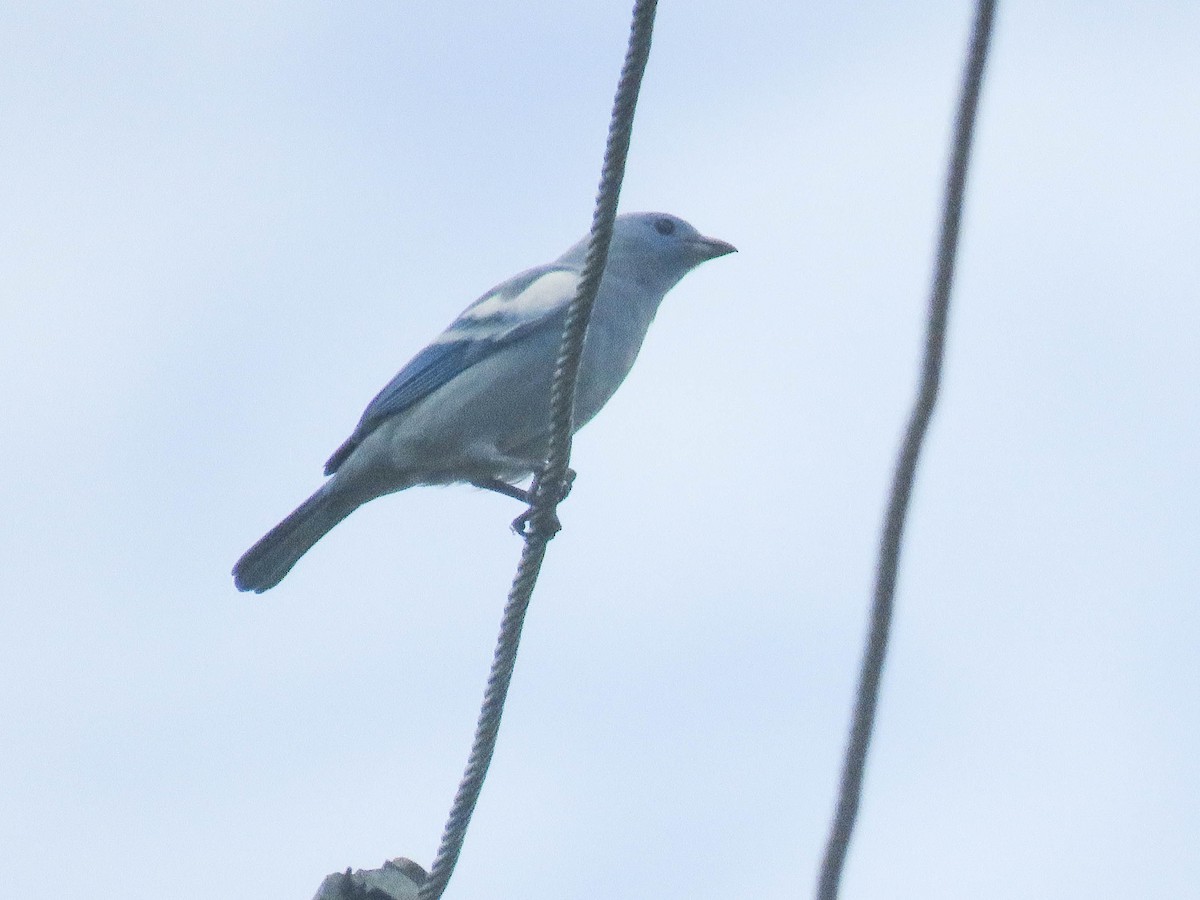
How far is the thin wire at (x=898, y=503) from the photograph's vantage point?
1511 mm

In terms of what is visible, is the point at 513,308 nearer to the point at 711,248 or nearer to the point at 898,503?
the point at 711,248

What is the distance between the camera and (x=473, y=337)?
745cm

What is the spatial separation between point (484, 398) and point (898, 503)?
5.57 metres

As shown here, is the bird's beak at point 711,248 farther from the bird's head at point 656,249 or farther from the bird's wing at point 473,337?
the bird's wing at point 473,337

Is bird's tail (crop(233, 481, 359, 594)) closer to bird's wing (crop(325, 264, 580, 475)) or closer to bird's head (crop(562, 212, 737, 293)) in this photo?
bird's wing (crop(325, 264, 580, 475))

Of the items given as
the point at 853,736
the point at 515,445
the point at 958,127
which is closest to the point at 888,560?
the point at 853,736

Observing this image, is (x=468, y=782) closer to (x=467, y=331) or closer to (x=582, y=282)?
(x=582, y=282)

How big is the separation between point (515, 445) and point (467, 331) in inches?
27.0

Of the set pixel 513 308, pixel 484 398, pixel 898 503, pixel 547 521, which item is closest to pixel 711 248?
pixel 513 308

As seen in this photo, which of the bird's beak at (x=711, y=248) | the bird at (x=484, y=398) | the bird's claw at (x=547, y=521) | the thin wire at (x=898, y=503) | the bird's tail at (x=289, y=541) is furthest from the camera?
the bird's beak at (x=711, y=248)

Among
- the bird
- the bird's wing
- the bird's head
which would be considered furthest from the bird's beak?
the bird's wing

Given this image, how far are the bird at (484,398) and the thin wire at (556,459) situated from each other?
2368 mm

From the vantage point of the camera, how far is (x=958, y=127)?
1.50 metres

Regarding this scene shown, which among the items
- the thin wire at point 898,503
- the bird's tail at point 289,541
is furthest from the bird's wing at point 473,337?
the thin wire at point 898,503
